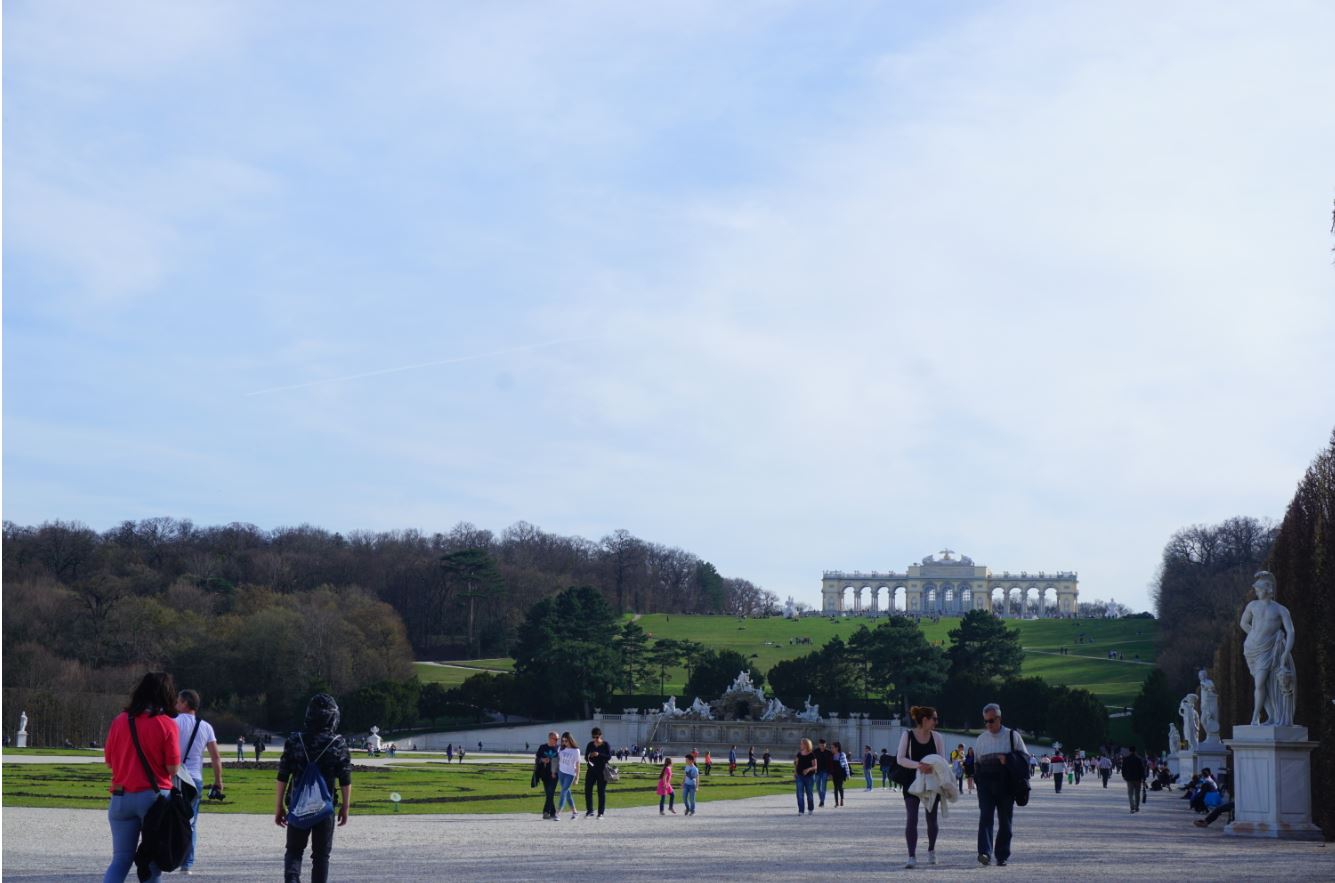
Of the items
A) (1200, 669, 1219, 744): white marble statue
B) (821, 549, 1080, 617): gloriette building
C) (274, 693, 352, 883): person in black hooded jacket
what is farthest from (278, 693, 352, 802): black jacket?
(821, 549, 1080, 617): gloriette building

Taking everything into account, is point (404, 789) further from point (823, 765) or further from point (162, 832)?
point (162, 832)

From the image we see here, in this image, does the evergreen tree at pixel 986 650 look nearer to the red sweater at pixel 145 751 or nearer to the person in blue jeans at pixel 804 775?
the person in blue jeans at pixel 804 775

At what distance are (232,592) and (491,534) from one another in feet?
131

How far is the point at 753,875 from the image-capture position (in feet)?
40.7

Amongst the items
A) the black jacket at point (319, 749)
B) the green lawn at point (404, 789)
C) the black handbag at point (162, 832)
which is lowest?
the green lawn at point (404, 789)

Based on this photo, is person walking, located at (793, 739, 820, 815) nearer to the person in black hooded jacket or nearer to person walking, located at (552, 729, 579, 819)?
person walking, located at (552, 729, 579, 819)

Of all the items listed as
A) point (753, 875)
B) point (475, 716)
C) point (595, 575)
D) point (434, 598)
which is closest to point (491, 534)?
point (595, 575)

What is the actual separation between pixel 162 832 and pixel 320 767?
1.36m

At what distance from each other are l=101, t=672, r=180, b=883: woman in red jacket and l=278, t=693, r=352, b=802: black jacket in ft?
3.61

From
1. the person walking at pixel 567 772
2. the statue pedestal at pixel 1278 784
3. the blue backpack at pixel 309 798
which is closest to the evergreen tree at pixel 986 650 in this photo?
the person walking at pixel 567 772

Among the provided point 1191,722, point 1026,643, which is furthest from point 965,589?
point 1191,722

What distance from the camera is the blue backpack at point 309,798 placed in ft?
31.9

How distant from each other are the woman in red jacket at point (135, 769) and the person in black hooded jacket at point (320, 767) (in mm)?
1134

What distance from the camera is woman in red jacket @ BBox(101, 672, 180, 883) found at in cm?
861
